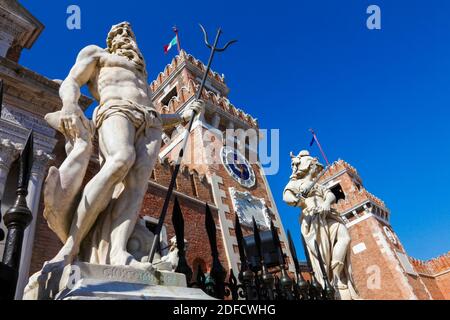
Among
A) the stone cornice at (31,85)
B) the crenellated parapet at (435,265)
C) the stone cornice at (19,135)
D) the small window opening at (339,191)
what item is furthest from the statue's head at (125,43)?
the crenellated parapet at (435,265)

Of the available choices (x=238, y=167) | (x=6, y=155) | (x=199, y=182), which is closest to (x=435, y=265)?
(x=238, y=167)

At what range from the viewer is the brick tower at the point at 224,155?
15.9 meters

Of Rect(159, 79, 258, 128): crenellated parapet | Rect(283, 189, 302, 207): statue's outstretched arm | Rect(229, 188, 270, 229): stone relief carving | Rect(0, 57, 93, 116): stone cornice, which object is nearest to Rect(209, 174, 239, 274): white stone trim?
Rect(229, 188, 270, 229): stone relief carving

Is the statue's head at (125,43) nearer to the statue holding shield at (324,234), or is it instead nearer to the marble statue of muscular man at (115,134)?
the marble statue of muscular man at (115,134)

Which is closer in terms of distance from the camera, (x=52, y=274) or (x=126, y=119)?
(x=52, y=274)

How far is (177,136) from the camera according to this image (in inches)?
752

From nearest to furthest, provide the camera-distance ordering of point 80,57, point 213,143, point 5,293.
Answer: point 5,293 → point 80,57 → point 213,143

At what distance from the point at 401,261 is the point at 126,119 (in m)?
28.4

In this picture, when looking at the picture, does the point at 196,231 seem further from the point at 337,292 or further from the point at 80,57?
the point at 80,57

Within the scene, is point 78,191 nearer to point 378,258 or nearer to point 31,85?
point 31,85

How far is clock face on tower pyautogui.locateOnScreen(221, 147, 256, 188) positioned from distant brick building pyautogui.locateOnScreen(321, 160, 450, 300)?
13.5 meters

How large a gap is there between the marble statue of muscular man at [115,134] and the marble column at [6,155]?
4.50 metres

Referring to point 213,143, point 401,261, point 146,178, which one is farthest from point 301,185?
point 401,261

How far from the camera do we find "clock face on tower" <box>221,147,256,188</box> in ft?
59.5
